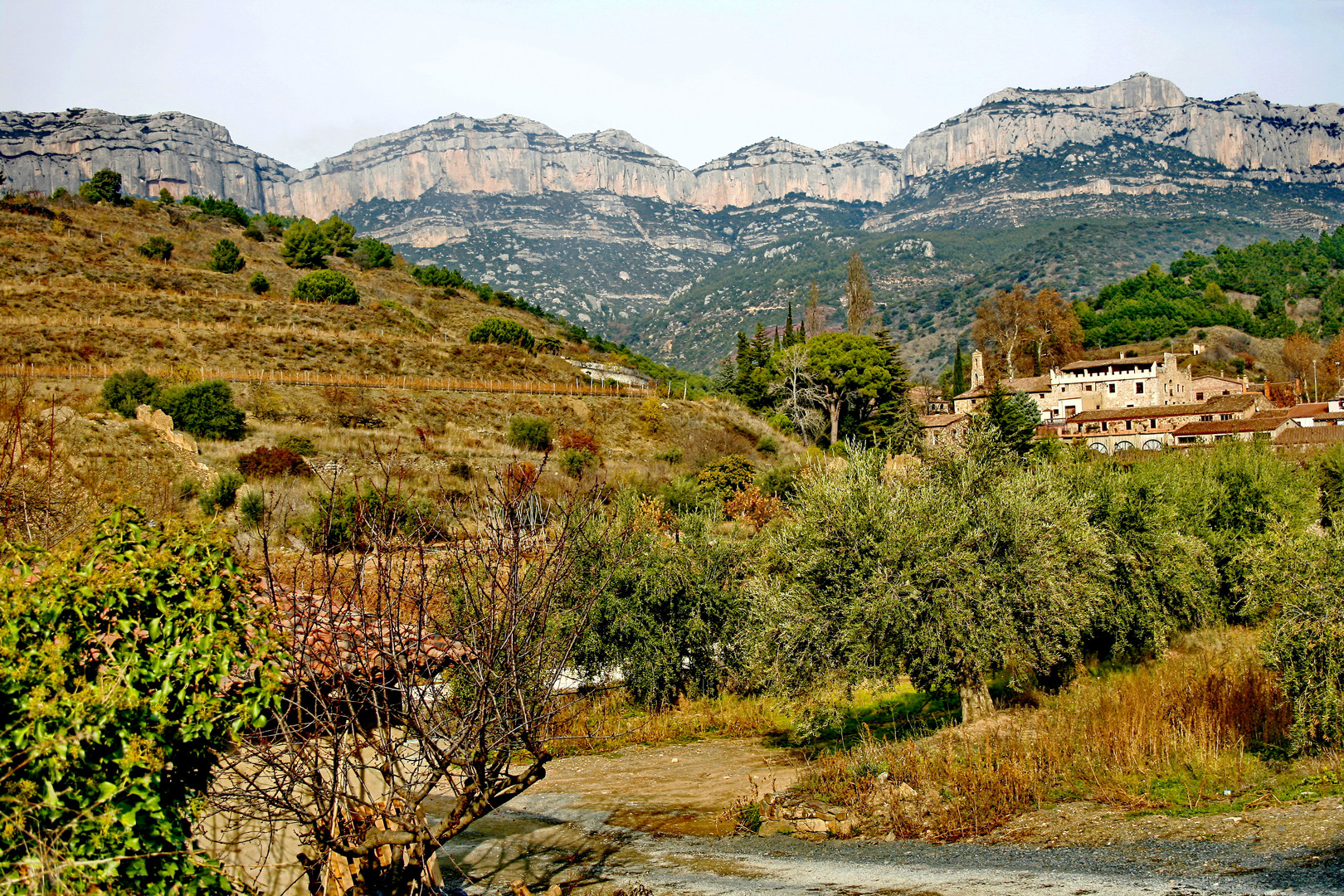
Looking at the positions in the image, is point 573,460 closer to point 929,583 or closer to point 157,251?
point 929,583

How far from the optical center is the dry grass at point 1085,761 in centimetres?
1243

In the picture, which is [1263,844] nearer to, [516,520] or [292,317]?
[516,520]

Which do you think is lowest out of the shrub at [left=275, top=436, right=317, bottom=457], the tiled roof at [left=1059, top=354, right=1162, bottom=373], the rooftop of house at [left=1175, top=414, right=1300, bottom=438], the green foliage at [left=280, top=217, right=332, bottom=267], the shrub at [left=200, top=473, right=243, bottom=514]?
the rooftop of house at [left=1175, top=414, right=1300, bottom=438]

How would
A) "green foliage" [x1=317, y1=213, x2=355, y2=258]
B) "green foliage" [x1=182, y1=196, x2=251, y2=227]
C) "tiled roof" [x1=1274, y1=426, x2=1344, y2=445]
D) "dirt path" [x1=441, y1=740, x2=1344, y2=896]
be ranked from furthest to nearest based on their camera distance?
"green foliage" [x1=182, y1=196, x2=251, y2=227] < "green foliage" [x1=317, y1=213, x2=355, y2=258] < "tiled roof" [x1=1274, y1=426, x2=1344, y2=445] < "dirt path" [x1=441, y1=740, x2=1344, y2=896]

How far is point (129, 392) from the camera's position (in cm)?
4050

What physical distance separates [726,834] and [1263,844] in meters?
6.95

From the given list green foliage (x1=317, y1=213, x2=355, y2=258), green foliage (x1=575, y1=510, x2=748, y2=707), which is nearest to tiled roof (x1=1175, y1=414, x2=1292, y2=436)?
green foliage (x1=575, y1=510, x2=748, y2=707)

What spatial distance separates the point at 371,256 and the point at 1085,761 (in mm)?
94460

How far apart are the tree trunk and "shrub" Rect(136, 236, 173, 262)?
7489 cm

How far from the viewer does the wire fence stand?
4388 cm

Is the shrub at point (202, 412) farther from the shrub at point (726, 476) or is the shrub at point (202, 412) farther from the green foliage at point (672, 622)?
the green foliage at point (672, 622)

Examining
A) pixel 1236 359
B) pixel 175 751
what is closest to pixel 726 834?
pixel 175 751

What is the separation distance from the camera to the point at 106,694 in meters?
4.84

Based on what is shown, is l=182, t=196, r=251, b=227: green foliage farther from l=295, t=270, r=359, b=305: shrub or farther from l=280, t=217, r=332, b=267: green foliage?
l=295, t=270, r=359, b=305: shrub
